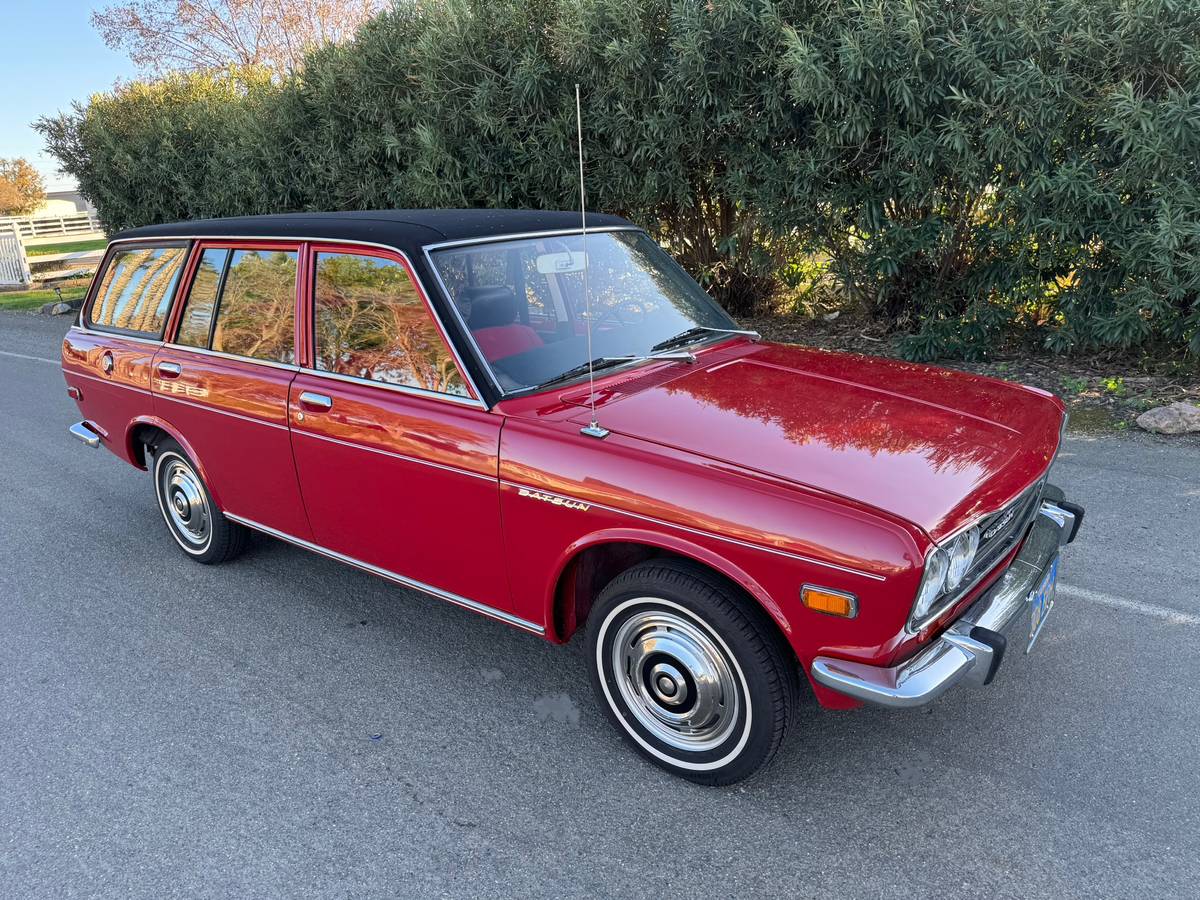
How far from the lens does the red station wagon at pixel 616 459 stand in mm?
2479

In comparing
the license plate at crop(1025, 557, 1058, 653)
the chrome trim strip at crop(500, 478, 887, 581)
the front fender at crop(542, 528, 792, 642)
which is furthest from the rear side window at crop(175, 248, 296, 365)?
the license plate at crop(1025, 557, 1058, 653)

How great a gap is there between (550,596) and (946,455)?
1.39m

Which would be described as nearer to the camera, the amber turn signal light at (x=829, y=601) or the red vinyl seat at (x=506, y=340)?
the amber turn signal light at (x=829, y=601)

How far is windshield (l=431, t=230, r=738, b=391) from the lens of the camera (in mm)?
3320

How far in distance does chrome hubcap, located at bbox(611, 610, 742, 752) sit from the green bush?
5161mm

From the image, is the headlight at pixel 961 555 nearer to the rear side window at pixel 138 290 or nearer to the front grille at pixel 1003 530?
the front grille at pixel 1003 530

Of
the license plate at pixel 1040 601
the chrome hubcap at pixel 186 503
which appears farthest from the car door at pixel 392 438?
the license plate at pixel 1040 601

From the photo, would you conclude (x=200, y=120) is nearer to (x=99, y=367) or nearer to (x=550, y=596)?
(x=99, y=367)

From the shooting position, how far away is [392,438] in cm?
330

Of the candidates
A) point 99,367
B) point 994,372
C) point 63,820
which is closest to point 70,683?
point 63,820

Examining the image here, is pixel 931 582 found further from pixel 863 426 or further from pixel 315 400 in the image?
pixel 315 400

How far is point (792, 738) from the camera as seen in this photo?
9.93ft

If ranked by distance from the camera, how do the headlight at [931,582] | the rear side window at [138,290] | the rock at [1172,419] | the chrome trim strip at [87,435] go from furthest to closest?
the rock at [1172,419]
the chrome trim strip at [87,435]
the rear side window at [138,290]
the headlight at [931,582]

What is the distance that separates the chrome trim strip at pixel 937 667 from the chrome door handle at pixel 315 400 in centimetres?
218
